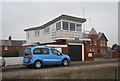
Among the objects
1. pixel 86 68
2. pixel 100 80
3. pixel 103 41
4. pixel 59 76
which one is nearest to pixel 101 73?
pixel 100 80

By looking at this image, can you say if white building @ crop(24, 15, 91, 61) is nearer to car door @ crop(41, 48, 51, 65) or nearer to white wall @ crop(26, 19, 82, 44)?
white wall @ crop(26, 19, 82, 44)

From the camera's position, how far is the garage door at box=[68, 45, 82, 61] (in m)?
22.2

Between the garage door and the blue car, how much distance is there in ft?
23.2

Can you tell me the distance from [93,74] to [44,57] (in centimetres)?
682

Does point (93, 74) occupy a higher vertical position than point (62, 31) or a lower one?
lower

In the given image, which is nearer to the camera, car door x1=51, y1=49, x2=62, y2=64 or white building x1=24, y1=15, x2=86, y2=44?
car door x1=51, y1=49, x2=62, y2=64

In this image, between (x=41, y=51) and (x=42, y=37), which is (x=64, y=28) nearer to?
(x=42, y=37)

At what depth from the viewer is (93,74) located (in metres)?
7.95

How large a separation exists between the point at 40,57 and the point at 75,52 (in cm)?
966

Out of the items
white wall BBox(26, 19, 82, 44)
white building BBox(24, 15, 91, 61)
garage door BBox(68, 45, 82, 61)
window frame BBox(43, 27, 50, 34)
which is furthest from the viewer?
window frame BBox(43, 27, 50, 34)

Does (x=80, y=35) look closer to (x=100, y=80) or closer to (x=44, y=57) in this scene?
(x=44, y=57)

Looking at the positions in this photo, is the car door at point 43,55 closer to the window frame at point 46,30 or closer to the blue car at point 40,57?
the blue car at point 40,57

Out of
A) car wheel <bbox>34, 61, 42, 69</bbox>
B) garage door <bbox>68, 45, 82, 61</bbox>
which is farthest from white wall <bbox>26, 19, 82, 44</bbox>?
car wheel <bbox>34, 61, 42, 69</bbox>

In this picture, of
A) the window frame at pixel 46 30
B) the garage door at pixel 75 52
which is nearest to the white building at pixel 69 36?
the garage door at pixel 75 52
